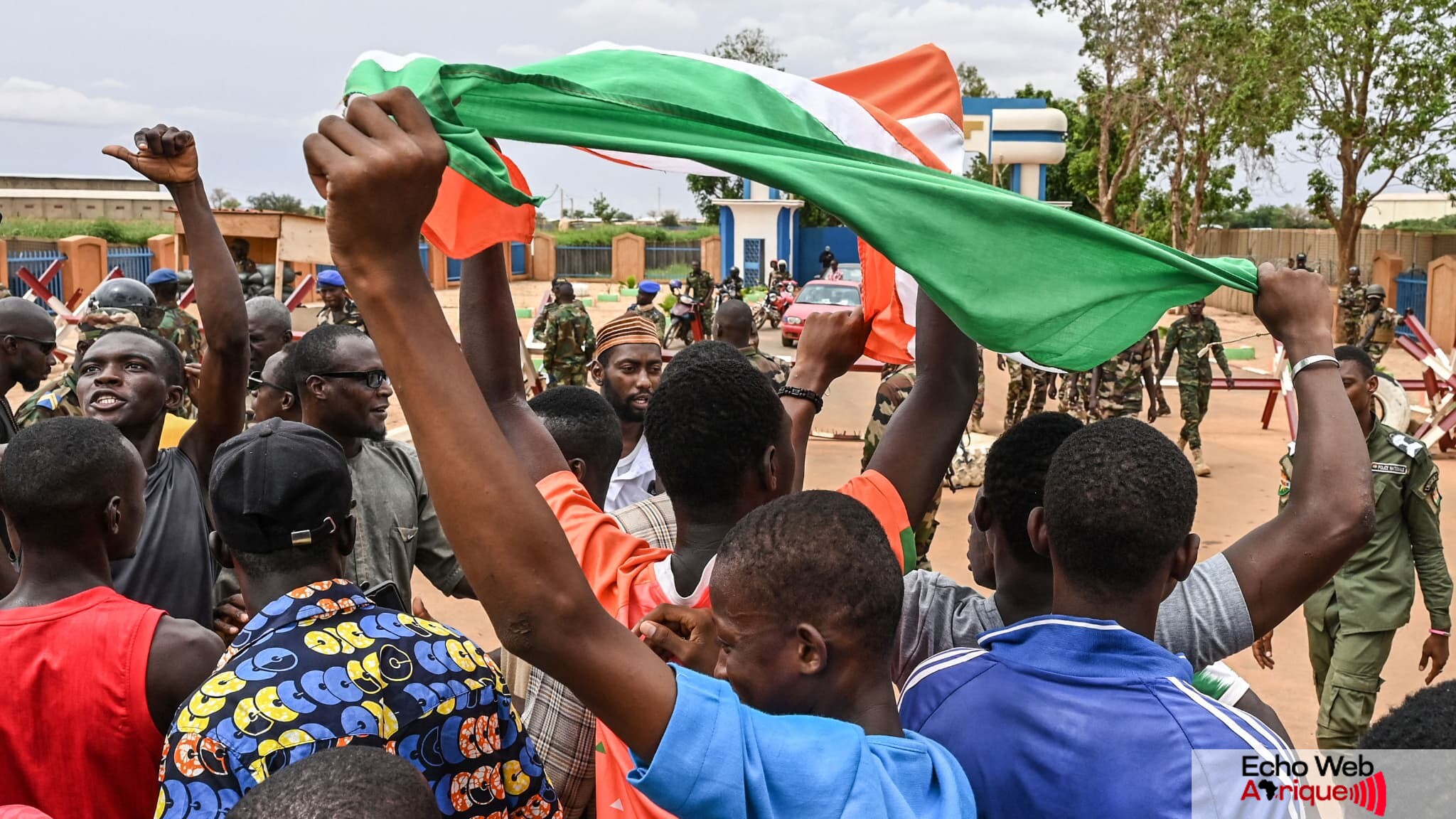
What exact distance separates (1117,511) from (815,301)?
69.6 ft

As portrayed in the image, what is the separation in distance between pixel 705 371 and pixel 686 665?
682 millimetres

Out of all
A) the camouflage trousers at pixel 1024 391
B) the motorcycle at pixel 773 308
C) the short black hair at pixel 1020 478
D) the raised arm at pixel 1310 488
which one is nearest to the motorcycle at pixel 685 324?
the camouflage trousers at pixel 1024 391

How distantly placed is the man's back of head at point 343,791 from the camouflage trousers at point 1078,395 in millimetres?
11494

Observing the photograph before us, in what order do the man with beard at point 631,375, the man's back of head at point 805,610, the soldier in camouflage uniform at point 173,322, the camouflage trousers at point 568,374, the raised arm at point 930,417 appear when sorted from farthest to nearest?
the camouflage trousers at point 568,374
the soldier in camouflage uniform at point 173,322
the man with beard at point 631,375
the raised arm at point 930,417
the man's back of head at point 805,610

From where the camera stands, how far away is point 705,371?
2.20m

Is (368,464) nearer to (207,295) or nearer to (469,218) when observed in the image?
(207,295)

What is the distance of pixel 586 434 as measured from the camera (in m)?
3.44

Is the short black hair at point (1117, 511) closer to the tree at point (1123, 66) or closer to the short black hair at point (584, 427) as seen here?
the short black hair at point (584, 427)

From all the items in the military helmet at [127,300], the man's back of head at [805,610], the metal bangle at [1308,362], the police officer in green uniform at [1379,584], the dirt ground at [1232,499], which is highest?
the military helmet at [127,300]

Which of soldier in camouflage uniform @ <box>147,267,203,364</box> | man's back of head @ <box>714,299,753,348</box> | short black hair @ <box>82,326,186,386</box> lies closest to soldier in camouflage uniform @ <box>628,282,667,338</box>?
soldier in camouflage uniform @ <box>147,267,203,364</box>

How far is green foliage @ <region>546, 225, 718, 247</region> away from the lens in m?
47.3

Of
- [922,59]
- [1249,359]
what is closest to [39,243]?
[1249,359]

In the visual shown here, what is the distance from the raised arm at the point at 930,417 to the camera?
231cm

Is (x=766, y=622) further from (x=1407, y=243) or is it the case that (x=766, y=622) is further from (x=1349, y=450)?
(x=1407, y=243)
